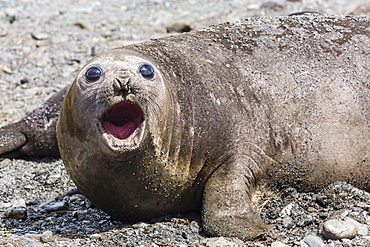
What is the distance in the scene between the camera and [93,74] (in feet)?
13.2

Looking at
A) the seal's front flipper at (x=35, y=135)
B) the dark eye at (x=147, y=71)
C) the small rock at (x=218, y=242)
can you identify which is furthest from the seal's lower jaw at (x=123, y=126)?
the seal's front flipper at (x=35, y=135)

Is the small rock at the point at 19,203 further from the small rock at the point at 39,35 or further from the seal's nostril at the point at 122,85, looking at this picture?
the small rock at the point at 39,35

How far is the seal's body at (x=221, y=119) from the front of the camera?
406 cm

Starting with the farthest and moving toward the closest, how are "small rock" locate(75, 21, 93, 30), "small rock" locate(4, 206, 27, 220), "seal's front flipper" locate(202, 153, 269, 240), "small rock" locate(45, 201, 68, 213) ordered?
"small rock" locate(75, 21, 93, 30) → "small rock" locate(45, 201, 68, 213) → "small rock" locate(4, 206, 27, 220) → "seal's front flipper" locate(202, 153, 269, 240)

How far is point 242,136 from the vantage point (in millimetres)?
4621

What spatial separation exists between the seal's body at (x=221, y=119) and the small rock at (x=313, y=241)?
1.09ft

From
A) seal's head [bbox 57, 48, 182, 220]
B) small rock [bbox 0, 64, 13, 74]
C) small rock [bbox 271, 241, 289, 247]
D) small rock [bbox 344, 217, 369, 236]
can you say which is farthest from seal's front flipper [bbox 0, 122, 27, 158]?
small rock [bbox 344, 217, 369, 236]

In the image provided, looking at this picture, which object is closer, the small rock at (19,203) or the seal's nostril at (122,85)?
the seal's nostril at (122,85)

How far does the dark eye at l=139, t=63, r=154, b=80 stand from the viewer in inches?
162

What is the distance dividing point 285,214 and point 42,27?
21.5 ft

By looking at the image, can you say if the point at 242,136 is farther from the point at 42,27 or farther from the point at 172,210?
the point at 42,27

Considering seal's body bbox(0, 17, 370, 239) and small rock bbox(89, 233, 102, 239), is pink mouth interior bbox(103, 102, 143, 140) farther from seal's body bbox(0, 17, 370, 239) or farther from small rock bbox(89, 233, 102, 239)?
small rock bbox(89, 233, 102, 239)

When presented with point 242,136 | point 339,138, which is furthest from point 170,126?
point 339,138

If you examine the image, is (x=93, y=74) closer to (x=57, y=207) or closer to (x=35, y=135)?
(x=57, y=207)
